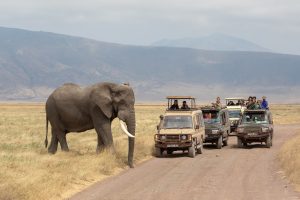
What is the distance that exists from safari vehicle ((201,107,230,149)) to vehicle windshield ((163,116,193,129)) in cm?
409

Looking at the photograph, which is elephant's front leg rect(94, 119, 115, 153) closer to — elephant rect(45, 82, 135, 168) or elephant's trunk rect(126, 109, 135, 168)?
elephant rect(45, 82, 135, 168)

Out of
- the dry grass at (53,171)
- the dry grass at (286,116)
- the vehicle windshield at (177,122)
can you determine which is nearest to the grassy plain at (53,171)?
the dry grass at (53,171)

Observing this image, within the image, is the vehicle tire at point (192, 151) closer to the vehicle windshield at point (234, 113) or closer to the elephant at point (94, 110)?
the elephant at point (94, 110)

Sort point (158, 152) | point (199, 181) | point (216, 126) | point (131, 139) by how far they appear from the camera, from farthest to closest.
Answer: point (216, 126) → point (158, 152) → point (131, 139) → point (199, 181)

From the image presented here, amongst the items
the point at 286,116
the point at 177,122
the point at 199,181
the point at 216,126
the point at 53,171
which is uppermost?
the point at 177,122

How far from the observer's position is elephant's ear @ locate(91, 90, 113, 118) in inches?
897

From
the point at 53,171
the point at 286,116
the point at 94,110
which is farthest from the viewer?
the point at 286,116

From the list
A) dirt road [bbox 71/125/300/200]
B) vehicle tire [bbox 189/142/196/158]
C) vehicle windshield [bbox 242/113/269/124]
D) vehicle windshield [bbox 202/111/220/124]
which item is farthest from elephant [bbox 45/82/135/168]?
vehicle windshield [bbox 242/113/269/124]

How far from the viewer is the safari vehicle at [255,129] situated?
94.7 ft

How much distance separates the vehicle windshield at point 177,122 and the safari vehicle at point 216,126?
4087mm

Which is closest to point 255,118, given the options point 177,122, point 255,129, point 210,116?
point 255,129

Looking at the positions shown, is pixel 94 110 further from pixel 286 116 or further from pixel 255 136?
pixel 286 116

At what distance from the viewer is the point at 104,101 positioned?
2280 cm

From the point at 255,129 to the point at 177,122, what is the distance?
204 inches
